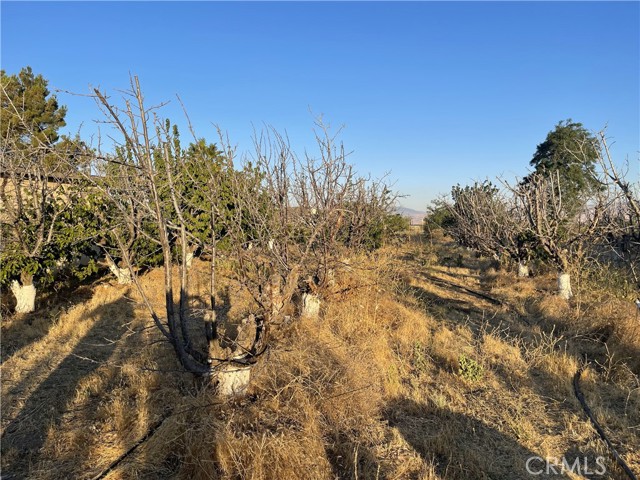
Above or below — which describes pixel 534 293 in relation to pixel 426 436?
above

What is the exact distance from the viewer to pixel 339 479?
261 cm

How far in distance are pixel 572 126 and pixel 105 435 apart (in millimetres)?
25886

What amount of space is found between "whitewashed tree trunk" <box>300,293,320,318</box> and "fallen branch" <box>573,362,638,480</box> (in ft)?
11.5

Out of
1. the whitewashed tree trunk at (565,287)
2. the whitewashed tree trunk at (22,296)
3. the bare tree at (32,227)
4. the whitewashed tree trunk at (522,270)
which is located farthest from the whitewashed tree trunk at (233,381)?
the whitewashed tree trunk at (522,270)

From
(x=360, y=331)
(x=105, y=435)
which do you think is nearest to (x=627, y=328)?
(x=360, y=331)

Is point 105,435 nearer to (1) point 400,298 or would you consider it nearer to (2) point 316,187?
(2) point 316,187

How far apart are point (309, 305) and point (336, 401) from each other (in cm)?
252

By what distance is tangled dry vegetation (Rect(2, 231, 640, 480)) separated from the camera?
2.72 metres

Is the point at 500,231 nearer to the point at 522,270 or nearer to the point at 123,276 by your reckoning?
the point at 522,270

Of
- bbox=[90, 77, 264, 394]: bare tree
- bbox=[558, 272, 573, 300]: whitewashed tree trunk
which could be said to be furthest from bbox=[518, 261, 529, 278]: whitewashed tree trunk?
bbox=[90, 77, 264, 394]: bare tree

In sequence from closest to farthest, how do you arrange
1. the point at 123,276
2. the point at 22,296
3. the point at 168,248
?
1. the point at 168,248
2. the point at 22,296
3. the point at 123,276

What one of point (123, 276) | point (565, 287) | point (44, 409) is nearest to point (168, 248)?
point (44, 409)

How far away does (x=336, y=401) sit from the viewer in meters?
3.42

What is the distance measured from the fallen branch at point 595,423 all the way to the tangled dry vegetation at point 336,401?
0.22ft
